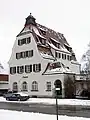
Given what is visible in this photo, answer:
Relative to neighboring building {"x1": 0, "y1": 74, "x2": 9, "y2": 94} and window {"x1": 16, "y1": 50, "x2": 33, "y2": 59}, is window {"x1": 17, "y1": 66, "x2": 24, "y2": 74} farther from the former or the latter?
neighboring building {"x1": 0, "y1": 74, "x2": 9, "y2": 94}

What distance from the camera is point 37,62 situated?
53406mm

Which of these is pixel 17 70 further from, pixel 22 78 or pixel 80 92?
pixel 80 92

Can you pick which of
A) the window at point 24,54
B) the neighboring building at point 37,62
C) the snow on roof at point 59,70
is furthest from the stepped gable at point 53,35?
the snow on roof at point 59,70

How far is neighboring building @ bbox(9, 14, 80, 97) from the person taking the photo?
168ft

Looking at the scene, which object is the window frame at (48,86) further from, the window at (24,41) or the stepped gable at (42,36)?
the window at (24,41)

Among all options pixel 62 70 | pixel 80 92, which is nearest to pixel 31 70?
pixel 62 70

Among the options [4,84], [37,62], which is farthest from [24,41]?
[4,84]

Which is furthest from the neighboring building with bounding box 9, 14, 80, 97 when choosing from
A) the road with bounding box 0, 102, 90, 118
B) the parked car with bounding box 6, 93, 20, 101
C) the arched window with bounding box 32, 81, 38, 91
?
the road with bounding box 0, 102, 90, 118

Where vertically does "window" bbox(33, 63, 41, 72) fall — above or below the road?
above

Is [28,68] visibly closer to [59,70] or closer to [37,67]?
[37,67]

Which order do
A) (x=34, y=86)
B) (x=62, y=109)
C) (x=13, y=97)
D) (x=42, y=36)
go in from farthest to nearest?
(x=42, y=36) < (x=34, y=86) < (x=13, y=97) < (x=62, y=109)

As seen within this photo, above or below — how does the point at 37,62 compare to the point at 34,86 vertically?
above

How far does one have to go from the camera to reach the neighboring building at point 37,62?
5128cm

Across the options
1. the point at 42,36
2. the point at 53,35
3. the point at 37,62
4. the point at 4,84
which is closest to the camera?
the point at 37,62
